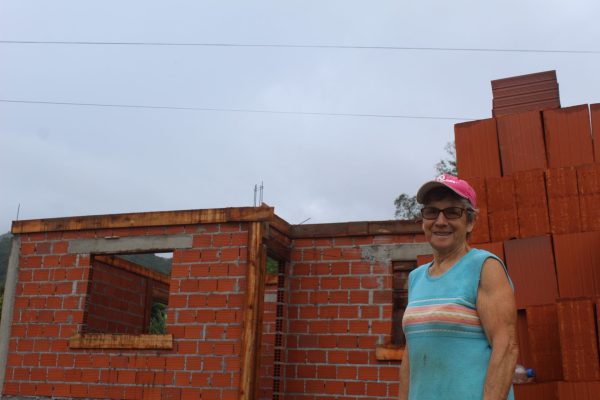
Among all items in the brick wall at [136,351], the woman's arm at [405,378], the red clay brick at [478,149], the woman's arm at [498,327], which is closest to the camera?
the woman's arm at [498,327]

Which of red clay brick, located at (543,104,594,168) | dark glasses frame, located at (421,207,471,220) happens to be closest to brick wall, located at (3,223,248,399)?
red clay brick, located at (543,104,594,168)

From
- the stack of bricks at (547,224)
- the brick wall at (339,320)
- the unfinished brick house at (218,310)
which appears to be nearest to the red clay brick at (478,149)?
the stack of bricks at (547,224)

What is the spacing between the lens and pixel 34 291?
8.53 meters

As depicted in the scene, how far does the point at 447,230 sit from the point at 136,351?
6.03m

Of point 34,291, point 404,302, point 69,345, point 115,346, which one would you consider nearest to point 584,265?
point 404,302

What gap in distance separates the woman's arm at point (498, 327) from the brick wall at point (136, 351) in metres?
5.41

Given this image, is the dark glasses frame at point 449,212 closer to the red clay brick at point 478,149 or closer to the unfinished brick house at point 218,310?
the red clay brick at point 478,149

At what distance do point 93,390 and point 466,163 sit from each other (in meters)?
5.46

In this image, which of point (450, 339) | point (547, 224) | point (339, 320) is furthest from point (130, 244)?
point (450, 339)

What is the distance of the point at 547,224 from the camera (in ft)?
13.4

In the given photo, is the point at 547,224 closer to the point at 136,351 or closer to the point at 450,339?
the point at 450,339

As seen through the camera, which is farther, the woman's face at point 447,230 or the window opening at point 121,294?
the window opening at point 121,294

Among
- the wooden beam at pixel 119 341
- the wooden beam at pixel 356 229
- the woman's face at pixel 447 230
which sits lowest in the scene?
the wooden beam at pixel 119 341

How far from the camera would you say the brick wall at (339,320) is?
7734 mm
